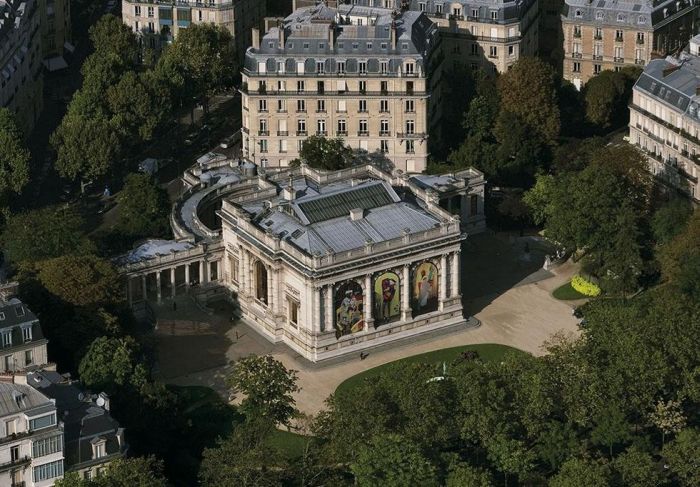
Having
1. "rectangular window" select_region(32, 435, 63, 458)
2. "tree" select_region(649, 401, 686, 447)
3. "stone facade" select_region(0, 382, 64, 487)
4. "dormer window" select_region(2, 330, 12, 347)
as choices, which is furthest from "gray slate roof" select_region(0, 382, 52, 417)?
"tree" select_region(649, 401, 686, 447)

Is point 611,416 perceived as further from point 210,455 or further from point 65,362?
point 65,362

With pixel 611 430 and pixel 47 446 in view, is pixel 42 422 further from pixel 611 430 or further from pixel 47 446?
pixel 611 430

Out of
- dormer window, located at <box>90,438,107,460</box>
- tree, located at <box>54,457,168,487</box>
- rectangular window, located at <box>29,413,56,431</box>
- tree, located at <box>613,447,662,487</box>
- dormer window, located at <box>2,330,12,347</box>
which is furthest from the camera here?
dormer window, located at <box>2,330,12,347</box>

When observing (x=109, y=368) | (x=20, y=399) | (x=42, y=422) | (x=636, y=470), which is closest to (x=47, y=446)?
(x=42, y=422)

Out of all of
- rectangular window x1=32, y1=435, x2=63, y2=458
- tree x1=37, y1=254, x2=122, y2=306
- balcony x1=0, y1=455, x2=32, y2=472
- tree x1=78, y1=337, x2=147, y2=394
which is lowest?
balcony x1=0, y1=455, x2=32, y2=472

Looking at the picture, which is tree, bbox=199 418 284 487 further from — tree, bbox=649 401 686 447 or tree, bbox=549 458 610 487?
tree, bbox=649 401 686 447

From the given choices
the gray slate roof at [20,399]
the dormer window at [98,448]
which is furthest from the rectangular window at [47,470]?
the gray slate roof at [20,399]
